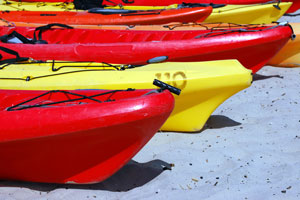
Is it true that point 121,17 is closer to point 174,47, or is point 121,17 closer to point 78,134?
point 174,47

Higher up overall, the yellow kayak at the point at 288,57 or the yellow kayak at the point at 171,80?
the yellow kayak at the point at 171,80

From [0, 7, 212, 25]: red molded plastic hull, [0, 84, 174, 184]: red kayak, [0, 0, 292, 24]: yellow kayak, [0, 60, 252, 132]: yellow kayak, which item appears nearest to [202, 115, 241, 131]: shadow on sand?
[0, 60, 252, 132]: yellow kayak

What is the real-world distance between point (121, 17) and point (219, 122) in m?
2.44

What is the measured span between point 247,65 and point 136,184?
2304mm

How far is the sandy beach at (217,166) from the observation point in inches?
125

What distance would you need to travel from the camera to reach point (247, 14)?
21.9 feet

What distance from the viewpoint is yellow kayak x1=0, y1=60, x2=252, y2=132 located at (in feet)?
12.5

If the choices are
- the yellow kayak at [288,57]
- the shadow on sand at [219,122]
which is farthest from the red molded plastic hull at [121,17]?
→ the shadow on sand at [219,122]

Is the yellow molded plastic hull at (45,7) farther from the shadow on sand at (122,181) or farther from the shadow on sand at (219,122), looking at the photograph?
the shadow on sand at (122,181)

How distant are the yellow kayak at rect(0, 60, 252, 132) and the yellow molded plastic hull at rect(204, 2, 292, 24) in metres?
2.51

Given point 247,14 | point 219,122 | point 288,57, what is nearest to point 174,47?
point 219,122

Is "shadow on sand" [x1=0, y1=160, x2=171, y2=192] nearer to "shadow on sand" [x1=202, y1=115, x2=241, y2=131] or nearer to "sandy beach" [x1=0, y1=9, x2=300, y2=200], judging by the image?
"sandy beach" [x1=0, y1=9, x2=300, y2=200]

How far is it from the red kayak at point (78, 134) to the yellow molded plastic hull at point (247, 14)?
138 inches

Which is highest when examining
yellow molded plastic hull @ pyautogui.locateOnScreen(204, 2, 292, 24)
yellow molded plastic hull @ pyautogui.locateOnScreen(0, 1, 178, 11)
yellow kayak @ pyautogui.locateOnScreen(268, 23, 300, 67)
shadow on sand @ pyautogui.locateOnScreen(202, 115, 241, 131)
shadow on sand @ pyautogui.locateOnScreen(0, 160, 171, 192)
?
yellow molded plastic hull @ pyautogui.locateOnScreen(204, 2, 292, 24)
